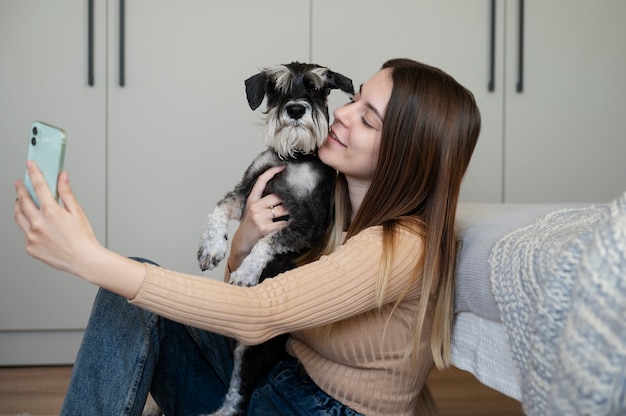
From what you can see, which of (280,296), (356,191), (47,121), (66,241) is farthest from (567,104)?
(66,241)

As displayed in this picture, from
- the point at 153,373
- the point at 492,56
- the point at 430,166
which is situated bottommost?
the point at 153,373

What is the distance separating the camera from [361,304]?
1.18m

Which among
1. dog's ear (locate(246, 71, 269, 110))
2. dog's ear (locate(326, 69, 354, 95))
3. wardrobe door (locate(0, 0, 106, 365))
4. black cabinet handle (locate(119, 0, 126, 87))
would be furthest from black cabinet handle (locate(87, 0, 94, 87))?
dog's ear (locate(326, 69, 354, 95))

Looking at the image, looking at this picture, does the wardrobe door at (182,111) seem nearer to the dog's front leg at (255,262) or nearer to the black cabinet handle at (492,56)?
the black cabinet handle at (492,56)

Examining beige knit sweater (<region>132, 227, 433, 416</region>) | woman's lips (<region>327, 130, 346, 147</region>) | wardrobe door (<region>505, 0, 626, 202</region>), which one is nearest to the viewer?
beige knit sweater (<region>132, 227, 433, 416</region>)

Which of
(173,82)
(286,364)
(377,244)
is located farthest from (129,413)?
(173,82)

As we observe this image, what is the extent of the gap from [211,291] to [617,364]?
22.9 inches

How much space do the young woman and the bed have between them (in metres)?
Answer: 0.09

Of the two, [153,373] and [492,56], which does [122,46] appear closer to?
[492,56]

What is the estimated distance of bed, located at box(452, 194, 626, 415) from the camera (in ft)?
2.42

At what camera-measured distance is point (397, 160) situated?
1.39 m

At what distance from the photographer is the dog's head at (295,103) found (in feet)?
5.34

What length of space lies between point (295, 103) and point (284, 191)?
0.75 ft

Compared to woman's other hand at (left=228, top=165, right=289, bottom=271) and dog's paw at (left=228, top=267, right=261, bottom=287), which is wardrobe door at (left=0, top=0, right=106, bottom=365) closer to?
woman's other hand at (left=228, top=165, right=289, bottom=271)
